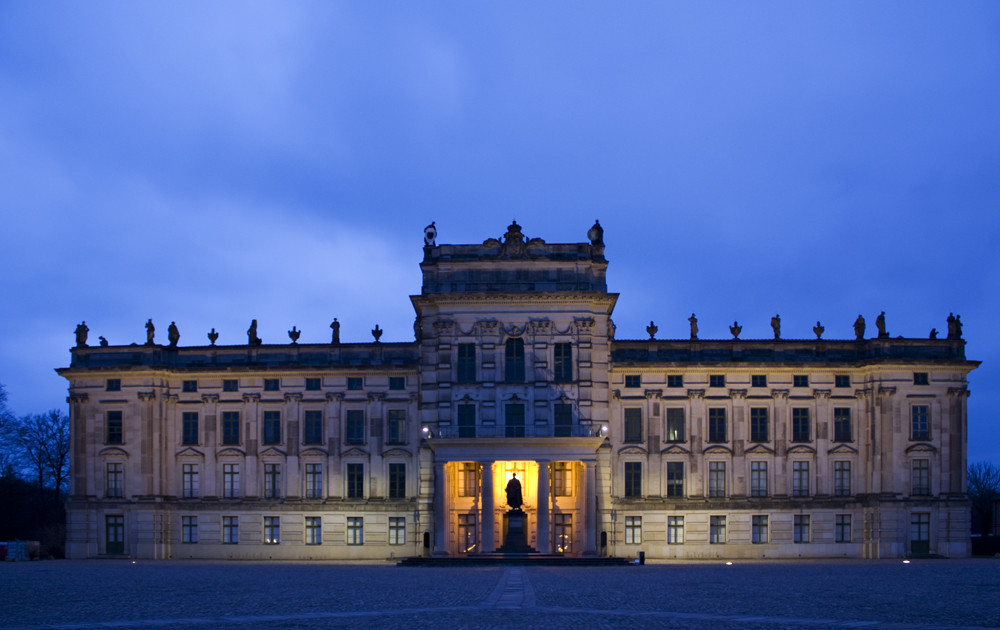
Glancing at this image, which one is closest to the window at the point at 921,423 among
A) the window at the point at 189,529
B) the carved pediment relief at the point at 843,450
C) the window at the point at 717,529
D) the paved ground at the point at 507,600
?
the carved pediment relief at the point at 843,450

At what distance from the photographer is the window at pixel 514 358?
215 ft

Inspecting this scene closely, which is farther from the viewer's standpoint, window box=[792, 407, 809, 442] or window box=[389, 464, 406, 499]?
window box=[389, 464, 406, 499]

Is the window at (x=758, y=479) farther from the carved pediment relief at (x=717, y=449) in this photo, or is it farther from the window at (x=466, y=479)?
the window at (x=466, y=479)

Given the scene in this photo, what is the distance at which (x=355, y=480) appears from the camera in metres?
70.5

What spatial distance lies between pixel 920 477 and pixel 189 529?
4454 cm

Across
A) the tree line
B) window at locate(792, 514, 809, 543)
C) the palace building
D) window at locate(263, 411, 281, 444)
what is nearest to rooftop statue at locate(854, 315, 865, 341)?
the palace building

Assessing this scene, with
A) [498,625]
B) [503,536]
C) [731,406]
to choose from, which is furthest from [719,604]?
[731,406]

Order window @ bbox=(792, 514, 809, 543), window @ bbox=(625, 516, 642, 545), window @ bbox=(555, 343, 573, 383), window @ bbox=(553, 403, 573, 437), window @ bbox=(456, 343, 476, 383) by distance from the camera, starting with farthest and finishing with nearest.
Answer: window @ bbox=(792, 514, 809, 543)
window @ bbox=(625, 516, 642, 545)
window @ bbox=(456, 343, 476, 383)
window @ bbox=(555, 343, 573, 383)
window @ bbox=(553, 403, 573, 437)

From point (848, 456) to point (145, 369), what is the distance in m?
43.3

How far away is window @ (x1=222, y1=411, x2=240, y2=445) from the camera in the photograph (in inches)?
2820

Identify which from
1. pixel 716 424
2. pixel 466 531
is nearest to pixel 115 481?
pixel 466 531

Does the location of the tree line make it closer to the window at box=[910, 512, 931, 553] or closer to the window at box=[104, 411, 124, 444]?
the window at box=[104, 411, 124, 444]

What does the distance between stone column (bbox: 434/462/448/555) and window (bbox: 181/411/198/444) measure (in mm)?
17600

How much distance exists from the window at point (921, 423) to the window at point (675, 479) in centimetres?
1394
